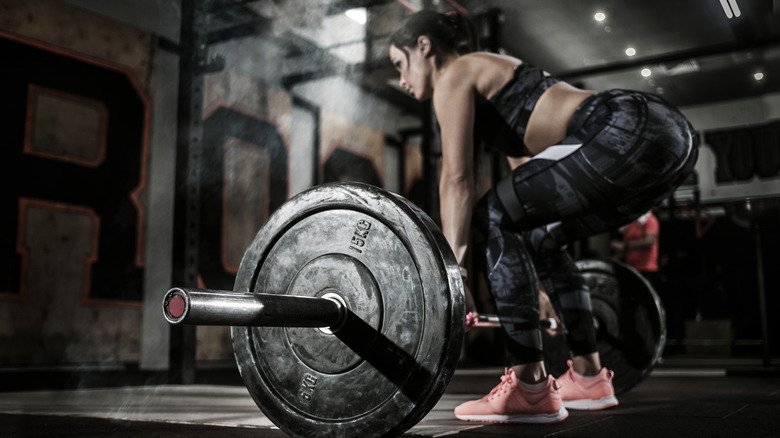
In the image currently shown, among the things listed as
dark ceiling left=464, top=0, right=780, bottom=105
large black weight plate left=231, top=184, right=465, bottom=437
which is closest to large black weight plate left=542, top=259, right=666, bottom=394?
large black weight plate left=231, top=184, right=465, bottom=437

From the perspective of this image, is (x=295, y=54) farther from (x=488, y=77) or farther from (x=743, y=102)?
(x=743, y=102)

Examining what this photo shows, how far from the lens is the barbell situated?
1.07m

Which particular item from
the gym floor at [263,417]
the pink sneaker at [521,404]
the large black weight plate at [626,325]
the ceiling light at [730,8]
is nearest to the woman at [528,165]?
the pink sneaker at [521,404]

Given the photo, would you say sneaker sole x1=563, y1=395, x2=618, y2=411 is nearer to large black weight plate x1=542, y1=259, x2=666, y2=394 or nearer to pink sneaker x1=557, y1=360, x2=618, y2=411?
pink sneaker x1=557, y1=360, x2=618, y2=411

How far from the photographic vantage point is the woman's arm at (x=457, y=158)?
1494 millimetres

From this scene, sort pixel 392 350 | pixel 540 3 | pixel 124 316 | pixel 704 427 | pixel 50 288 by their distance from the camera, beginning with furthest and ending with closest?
pixel 540 3 → pixel 124 316 → pixel 50 288 → pixel 704 427 → pixel 392 350

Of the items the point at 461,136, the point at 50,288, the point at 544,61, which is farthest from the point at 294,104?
the point at 461,136

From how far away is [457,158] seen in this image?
152 centimetres

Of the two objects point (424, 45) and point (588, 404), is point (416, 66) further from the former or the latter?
point (588, 404)

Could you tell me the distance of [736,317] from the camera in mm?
6977

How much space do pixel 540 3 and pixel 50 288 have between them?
3.80 metres

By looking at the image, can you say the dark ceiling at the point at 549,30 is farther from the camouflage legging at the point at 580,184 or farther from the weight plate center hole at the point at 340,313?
the weight plate center hole at the point at 340,313

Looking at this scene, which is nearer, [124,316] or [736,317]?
[124,316]

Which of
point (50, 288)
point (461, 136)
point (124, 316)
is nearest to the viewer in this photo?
point (461, 136)
